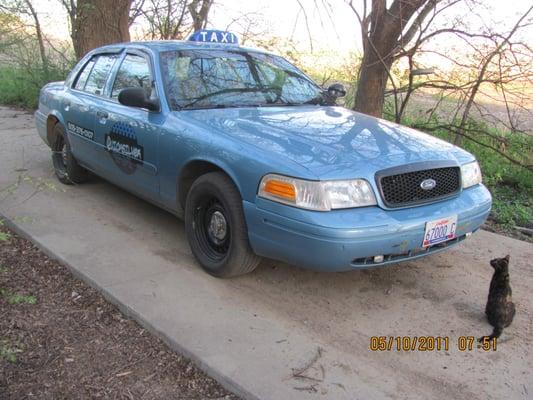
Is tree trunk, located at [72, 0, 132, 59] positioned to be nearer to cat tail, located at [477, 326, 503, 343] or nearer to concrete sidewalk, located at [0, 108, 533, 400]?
concrete sidewalk, located at [0, 108, 533, 400]

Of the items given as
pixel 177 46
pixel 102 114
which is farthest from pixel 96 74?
pixel 177 46

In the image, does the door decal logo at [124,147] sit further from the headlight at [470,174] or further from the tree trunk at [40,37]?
the tree trunk at [40,37]

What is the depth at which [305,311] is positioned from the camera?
3359 millimetres

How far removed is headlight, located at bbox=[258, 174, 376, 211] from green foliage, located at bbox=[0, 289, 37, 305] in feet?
5.47

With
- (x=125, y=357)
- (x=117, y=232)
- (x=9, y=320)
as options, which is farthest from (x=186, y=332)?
(x=117, y=232)

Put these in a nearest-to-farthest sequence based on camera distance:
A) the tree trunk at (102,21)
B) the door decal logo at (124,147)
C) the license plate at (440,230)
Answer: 1. the license plate at (440,230)
2. the door decal logo at (124,147)
3. the tree trunk at (102,21)

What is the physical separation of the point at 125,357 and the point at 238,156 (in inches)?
54.1

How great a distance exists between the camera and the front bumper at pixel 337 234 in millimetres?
2938

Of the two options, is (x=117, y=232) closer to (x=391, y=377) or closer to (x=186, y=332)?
(x=186, y=332)

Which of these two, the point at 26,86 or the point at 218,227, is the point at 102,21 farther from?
the point at 218,227

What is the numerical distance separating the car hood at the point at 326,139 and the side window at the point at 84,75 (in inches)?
83.0

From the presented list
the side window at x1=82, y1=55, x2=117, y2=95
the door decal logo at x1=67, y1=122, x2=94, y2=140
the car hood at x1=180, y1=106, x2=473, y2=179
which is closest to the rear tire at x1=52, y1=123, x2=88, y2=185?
the door decal logo at x1=67, y1=122, x2=94, y2=140

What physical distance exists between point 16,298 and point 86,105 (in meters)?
2.42

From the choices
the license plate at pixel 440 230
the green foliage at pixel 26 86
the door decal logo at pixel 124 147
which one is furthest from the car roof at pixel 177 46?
the green foliage at pixel 26 86
